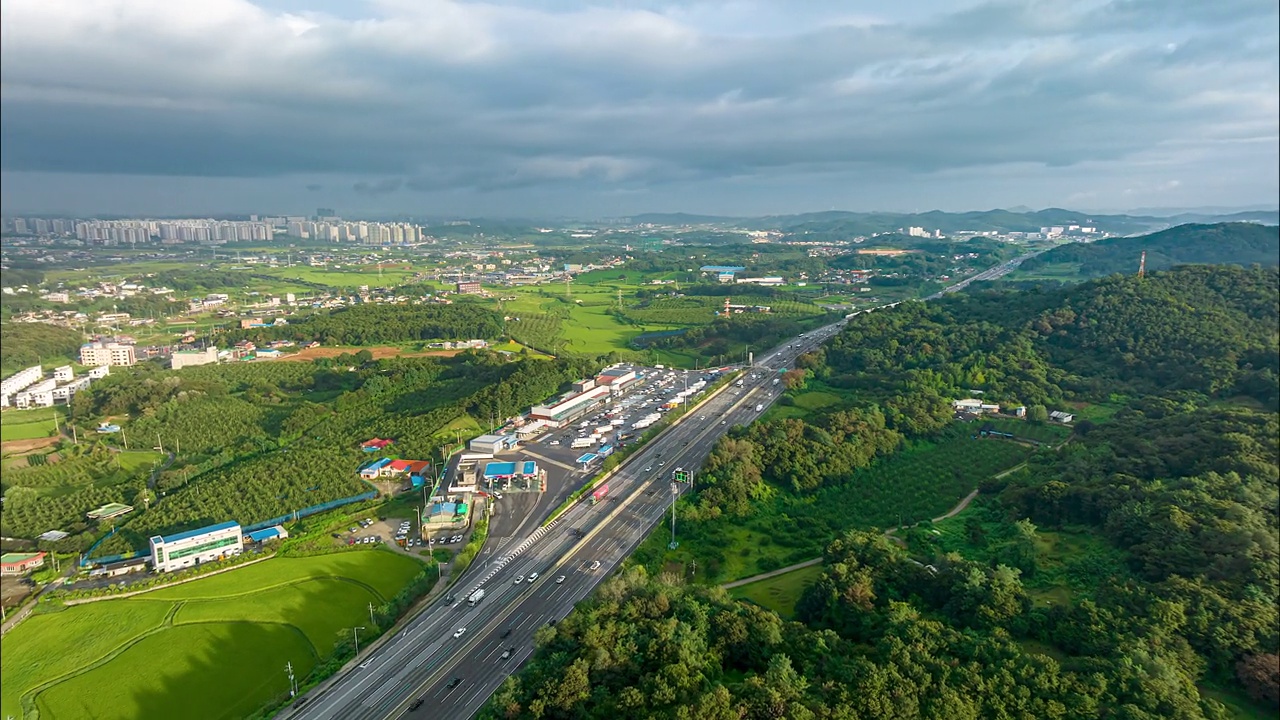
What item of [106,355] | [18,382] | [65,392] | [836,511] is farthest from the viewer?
[106,355]

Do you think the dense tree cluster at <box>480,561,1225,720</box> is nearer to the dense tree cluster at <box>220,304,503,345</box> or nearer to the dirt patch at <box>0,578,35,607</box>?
the dirt patch at <box>0,578,35,607</box>

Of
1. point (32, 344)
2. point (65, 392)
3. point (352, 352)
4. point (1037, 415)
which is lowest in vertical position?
point (65, 392)

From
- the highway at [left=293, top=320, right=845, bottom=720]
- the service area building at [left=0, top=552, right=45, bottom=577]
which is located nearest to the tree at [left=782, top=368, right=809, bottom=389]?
the highway at [left=293, top=320, right=845, bottom=720]

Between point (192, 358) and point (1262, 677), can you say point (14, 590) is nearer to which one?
point (192, 358)

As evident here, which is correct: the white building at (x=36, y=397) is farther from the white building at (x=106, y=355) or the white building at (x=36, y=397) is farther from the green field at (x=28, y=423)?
the white building at (x=106, y=355)

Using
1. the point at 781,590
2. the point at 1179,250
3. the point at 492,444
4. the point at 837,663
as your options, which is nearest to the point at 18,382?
the point at 492,444

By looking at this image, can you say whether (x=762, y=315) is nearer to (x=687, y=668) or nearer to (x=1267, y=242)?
(x=1267, y=242)

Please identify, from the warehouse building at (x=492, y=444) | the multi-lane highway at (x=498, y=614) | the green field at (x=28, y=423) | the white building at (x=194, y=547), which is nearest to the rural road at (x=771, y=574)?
the multi-lane highway at (x=498, y=614)
